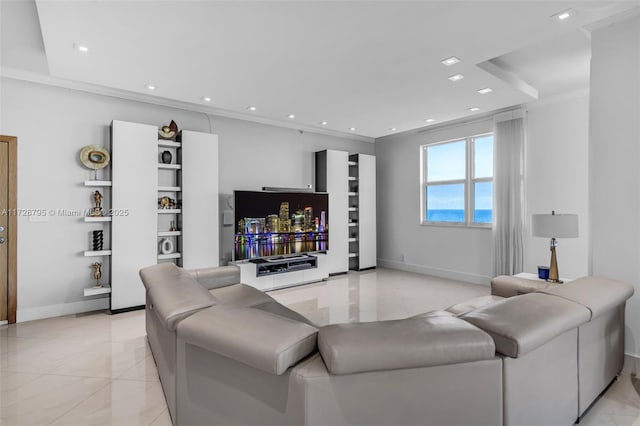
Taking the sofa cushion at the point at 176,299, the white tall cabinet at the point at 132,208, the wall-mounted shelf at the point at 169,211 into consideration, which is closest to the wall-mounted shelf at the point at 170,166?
the white tall cabinet at the point at 132,208

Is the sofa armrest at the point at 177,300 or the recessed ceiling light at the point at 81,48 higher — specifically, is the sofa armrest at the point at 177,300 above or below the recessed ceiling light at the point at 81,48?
below

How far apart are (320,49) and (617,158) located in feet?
8.13

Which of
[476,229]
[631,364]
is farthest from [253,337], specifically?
[476,229]

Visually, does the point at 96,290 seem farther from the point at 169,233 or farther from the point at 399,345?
the point at 399,345

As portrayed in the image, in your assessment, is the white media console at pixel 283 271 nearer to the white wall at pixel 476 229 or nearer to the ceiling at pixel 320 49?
the white wall at pixel 476 229

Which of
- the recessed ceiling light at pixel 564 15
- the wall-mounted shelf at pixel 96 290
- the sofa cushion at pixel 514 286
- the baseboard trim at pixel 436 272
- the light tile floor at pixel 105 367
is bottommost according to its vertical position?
the light tile floor at pixel 105 367

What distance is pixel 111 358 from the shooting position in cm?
276

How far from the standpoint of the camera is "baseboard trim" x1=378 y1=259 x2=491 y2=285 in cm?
534

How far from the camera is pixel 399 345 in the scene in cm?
124

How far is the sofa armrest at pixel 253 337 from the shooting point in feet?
4.04

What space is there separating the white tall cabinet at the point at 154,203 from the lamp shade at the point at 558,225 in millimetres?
3831

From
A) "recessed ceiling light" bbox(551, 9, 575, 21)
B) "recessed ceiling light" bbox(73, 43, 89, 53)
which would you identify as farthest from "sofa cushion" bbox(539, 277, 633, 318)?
"recessed ceiling light" bbox(73, 43, 89, 53)

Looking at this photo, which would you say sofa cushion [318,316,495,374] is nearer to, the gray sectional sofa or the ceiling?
the gray sectional sofa

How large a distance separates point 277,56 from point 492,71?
2241 millimetres
